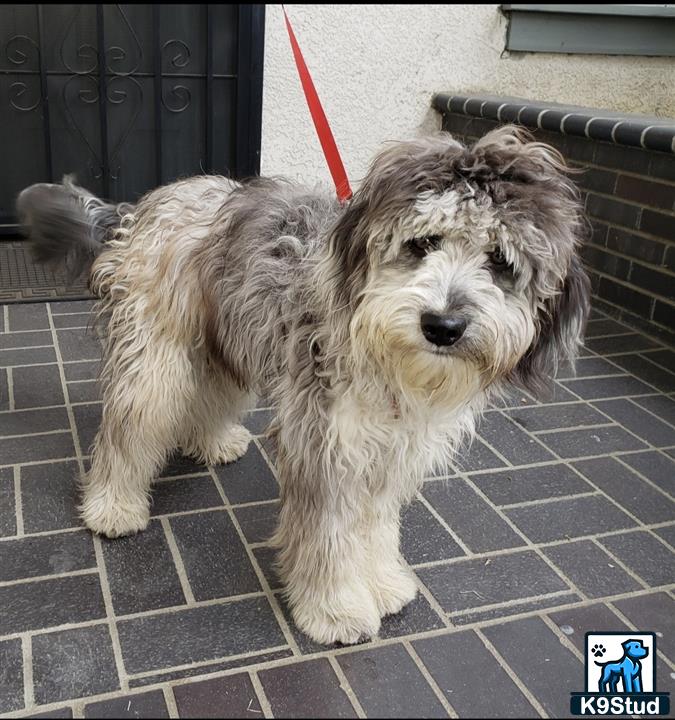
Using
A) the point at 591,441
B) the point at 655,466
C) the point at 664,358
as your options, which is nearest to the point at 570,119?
the point at 664,358

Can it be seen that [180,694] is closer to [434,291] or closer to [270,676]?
[270,676]

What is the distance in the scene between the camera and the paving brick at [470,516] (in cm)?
296

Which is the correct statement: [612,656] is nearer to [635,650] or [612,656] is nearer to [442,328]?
[635,650]

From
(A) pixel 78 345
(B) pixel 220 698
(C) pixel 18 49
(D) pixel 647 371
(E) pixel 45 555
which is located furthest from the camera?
(C) pixel 18 49

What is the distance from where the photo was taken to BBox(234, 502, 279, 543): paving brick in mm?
2912

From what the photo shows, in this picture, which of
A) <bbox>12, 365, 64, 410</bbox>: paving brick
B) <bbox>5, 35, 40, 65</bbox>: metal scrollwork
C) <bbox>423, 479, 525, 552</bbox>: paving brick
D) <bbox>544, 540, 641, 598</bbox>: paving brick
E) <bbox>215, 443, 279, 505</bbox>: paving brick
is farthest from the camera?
<bbox>5, 35, 40, 65</bbox>: metal scrollwork

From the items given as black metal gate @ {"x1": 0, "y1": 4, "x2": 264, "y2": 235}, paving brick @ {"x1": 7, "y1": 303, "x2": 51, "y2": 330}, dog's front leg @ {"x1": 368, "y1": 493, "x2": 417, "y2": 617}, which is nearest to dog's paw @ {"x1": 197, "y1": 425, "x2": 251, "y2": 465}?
dog's front leg @ {"x1": 368, "y1": 493, "x2": 417, "y2": 617}

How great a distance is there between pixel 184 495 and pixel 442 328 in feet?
5.51

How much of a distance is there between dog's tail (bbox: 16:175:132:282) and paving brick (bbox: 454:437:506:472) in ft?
5.92

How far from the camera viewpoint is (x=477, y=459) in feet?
11.6

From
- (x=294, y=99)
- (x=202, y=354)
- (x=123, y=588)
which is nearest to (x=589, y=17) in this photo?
(x=294, y=99)

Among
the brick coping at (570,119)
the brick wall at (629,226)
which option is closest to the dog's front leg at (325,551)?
the brick wall at (629,226)

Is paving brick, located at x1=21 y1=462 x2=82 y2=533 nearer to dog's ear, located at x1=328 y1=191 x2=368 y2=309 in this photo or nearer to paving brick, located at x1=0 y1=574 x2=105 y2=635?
paving brick, located at x1=0 y1=574 x2=105 y2=635

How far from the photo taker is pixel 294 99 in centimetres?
567
